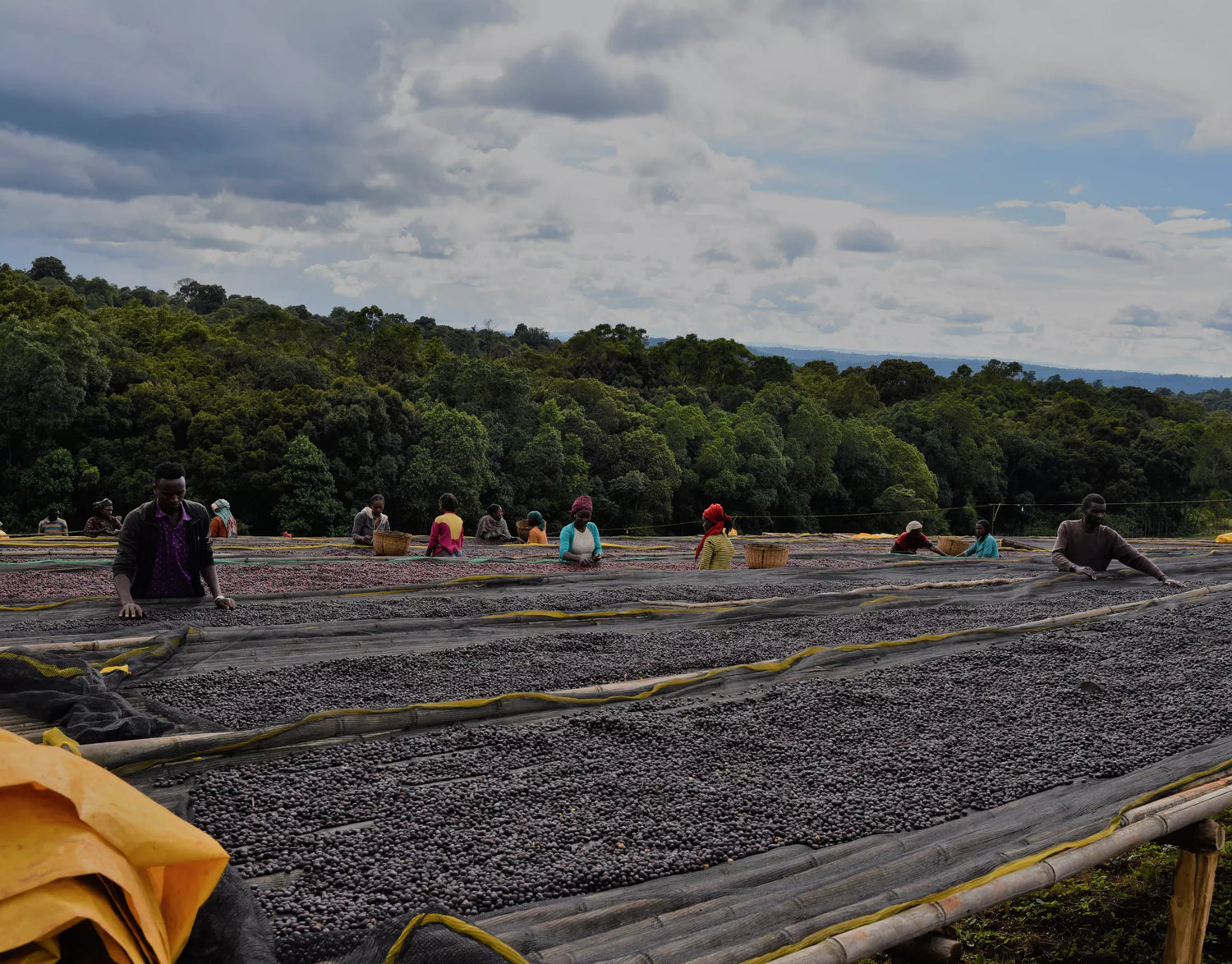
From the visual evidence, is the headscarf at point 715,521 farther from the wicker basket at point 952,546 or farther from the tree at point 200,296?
the tree at point 200,296

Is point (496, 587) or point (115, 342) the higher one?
point (115, 342)

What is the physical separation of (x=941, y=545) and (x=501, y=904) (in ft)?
42.1

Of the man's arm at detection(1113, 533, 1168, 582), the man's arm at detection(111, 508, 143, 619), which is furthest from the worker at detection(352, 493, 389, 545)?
the man's arm at detection(1113, 533, 1168, 582)

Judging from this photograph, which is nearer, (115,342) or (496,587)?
(496,587)

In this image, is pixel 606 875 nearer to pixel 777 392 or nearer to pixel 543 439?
pixel 543 439

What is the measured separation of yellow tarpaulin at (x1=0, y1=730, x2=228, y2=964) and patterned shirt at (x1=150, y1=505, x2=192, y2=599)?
A: 388cm

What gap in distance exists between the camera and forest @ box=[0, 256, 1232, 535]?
2247 cm

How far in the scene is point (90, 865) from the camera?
1703mm

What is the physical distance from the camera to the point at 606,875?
8.18 feet

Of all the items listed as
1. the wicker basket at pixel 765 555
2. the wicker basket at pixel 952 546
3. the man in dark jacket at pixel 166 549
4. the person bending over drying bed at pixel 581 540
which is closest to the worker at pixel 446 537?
the person bending over drying bed at pixel 581 540

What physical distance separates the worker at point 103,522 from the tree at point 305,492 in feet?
32.1

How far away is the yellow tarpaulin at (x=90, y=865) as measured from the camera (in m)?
1.64

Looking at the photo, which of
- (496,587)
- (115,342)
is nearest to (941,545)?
(496,587)

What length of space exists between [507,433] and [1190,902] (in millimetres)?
26107
